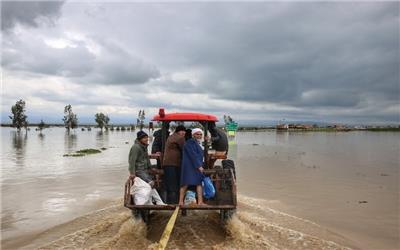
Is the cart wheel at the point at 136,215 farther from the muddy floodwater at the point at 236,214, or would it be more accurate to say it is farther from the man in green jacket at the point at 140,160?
the man in green jacket at the point at 140,160

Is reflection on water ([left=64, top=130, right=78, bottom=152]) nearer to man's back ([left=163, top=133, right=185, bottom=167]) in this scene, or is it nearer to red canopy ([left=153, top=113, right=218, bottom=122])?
red canopy ([left=153, top=113, right=218, bottom=122])

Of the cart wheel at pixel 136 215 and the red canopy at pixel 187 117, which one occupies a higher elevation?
the red canopy at pixel 187 117

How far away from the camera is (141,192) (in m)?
7.84

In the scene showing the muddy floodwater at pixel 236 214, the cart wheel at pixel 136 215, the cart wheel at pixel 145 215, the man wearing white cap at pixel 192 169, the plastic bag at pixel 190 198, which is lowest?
the muddy floodwater at pixel 236 214

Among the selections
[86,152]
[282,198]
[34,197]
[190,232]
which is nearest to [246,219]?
[190,232]

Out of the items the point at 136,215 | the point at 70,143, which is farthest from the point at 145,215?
the point at 70,143

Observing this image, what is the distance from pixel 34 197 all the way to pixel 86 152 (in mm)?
16563

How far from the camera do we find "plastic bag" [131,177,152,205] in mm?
7773

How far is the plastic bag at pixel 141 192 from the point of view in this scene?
306 inches

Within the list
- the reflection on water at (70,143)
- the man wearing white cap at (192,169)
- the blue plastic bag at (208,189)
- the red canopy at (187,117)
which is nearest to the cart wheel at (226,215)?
the blue plastic bag at (208,189)

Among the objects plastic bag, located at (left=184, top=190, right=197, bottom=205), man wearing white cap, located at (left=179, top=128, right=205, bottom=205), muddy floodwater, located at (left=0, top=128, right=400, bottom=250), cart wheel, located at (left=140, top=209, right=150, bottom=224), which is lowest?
muddy floodwater, located at (left=0, top=128, right=400, bottom=250)

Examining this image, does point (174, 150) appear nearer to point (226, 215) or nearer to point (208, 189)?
point (208, 189)

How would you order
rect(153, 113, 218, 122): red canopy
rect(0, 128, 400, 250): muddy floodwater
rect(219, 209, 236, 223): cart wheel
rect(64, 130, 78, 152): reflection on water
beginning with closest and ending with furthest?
rect(0, 128, 400, 250): muddy floodwater < rect(219, 209, 236, 223): cart wheel < rect(153, 113, 218, 122): red canopy < rect(64, 130, 78, 152): reflection on water

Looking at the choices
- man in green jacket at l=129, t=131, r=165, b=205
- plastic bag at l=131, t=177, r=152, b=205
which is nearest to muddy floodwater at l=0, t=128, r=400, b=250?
plastic bag at l=131, t=177, r=152, b=205
